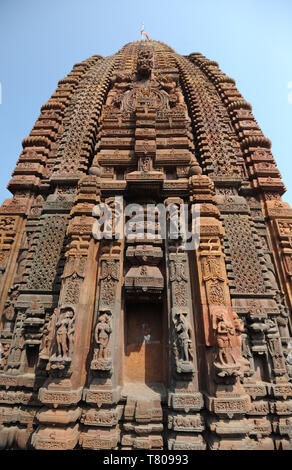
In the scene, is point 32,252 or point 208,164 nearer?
point 32,252

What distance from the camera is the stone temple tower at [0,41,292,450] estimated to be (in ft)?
13.6

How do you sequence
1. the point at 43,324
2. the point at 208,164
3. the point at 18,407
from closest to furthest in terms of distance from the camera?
the point at 18,407 < the point at 43,324 < the point at 208,164

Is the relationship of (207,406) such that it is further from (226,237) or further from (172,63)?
(172,63)

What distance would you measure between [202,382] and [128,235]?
152 inches

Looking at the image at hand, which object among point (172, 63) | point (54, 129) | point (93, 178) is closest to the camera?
point (93, 178)

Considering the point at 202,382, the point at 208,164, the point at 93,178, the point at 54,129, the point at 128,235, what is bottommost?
the point at 202,382

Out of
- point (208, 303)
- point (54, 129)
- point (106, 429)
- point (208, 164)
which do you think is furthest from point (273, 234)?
point (54, 129)

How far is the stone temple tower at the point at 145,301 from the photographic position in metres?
4.13

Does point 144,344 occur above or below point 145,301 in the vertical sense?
below

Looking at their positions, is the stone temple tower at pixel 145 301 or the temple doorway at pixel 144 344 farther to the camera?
the temple doorway at pixel 144 344

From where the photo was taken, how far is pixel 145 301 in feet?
18.2

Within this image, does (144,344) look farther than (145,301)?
No

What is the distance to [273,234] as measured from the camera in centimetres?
720

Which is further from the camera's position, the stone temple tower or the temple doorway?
the temple doorway
